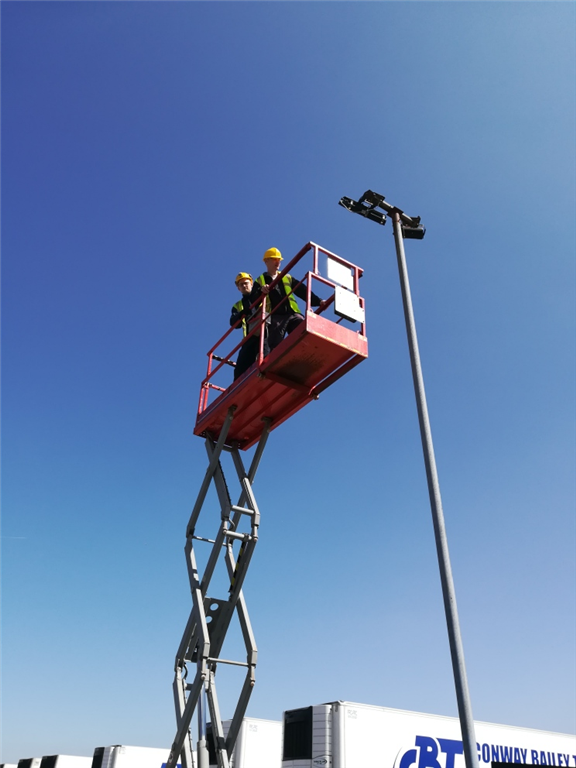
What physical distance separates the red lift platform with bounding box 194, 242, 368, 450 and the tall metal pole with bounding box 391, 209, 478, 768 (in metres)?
1.08

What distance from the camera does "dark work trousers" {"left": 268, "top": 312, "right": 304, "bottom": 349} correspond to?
31.3 feet

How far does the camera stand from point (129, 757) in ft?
77.6

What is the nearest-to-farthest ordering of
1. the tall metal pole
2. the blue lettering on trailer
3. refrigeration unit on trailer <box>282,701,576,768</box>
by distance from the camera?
the tall metal pole, refrigeration unit on trailer <box>282,701,576,768</box>, the blue lettering on trailer

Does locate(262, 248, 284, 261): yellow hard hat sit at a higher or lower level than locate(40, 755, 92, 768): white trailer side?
higher

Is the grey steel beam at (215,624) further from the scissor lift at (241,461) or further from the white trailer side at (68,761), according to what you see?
the white trailer side at (68,761)

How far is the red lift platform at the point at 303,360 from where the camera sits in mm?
8398

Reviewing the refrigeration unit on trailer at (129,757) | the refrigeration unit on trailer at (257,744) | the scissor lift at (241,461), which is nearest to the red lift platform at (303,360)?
the scissor lift at (241,461)

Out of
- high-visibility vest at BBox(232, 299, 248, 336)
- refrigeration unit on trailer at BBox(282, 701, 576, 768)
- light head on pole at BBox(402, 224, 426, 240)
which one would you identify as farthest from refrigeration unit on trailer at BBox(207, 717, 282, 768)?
Result: light head on pole at BBox(402, 224, 426, 240)

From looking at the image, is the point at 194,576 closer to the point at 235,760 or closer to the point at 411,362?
the point at 411,362

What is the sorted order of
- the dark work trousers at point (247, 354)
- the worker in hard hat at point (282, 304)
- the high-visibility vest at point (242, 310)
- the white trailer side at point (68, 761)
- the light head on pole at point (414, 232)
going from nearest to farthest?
the worker in hard hat at point (282, 304) → the dark work trousers at point (247, 354) → the high-visibility vest at point (242, 310) → the light head on pole at point (414, 232) → the white trailer side at point (68, 761)

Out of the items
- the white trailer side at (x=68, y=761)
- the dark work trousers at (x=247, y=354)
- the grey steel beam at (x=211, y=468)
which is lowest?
the white trailer side at (x=68, y=761)

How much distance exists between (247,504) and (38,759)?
93.7 feet

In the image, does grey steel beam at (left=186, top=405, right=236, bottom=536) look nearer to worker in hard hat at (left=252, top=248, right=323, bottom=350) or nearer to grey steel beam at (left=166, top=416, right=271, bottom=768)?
grey steel beam at (left=166, top=416, right=271, bottom=768)

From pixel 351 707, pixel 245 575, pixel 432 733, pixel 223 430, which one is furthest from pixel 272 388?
pixel 432 733
